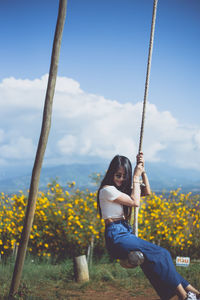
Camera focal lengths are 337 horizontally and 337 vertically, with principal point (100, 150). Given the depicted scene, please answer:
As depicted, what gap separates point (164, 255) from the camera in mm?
2945

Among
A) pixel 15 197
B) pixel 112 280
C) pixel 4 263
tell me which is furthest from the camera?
pixel 15 197

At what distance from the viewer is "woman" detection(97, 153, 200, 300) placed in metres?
2.87

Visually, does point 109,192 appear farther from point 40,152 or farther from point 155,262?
point 40,152

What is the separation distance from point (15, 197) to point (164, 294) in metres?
4.83

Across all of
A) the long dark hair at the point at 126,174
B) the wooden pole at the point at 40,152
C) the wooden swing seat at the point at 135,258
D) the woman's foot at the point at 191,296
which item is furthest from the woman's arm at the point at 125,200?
the wooden pole at the point at 40,152

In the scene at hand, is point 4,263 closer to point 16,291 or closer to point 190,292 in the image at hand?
point 16,291

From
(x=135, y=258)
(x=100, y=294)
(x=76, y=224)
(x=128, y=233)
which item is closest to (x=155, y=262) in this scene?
(x=135, y=258)

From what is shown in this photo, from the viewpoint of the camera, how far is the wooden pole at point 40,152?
13.9 ft

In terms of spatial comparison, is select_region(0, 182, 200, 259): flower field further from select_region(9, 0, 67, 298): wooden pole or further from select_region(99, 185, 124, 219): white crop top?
select_region(99, 185, 124, 219): white crop top

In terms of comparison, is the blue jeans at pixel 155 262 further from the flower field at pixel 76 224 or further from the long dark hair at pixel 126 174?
the flower field at pixel 76 224

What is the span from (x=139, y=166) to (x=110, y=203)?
489 mm

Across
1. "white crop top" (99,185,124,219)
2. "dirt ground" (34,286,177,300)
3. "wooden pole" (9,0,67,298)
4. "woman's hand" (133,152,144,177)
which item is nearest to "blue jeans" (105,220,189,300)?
"white crop top" (99,185,124,219)

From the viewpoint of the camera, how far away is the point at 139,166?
3398 millimetres

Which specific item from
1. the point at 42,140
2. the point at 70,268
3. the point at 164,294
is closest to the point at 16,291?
the point at 70,268
